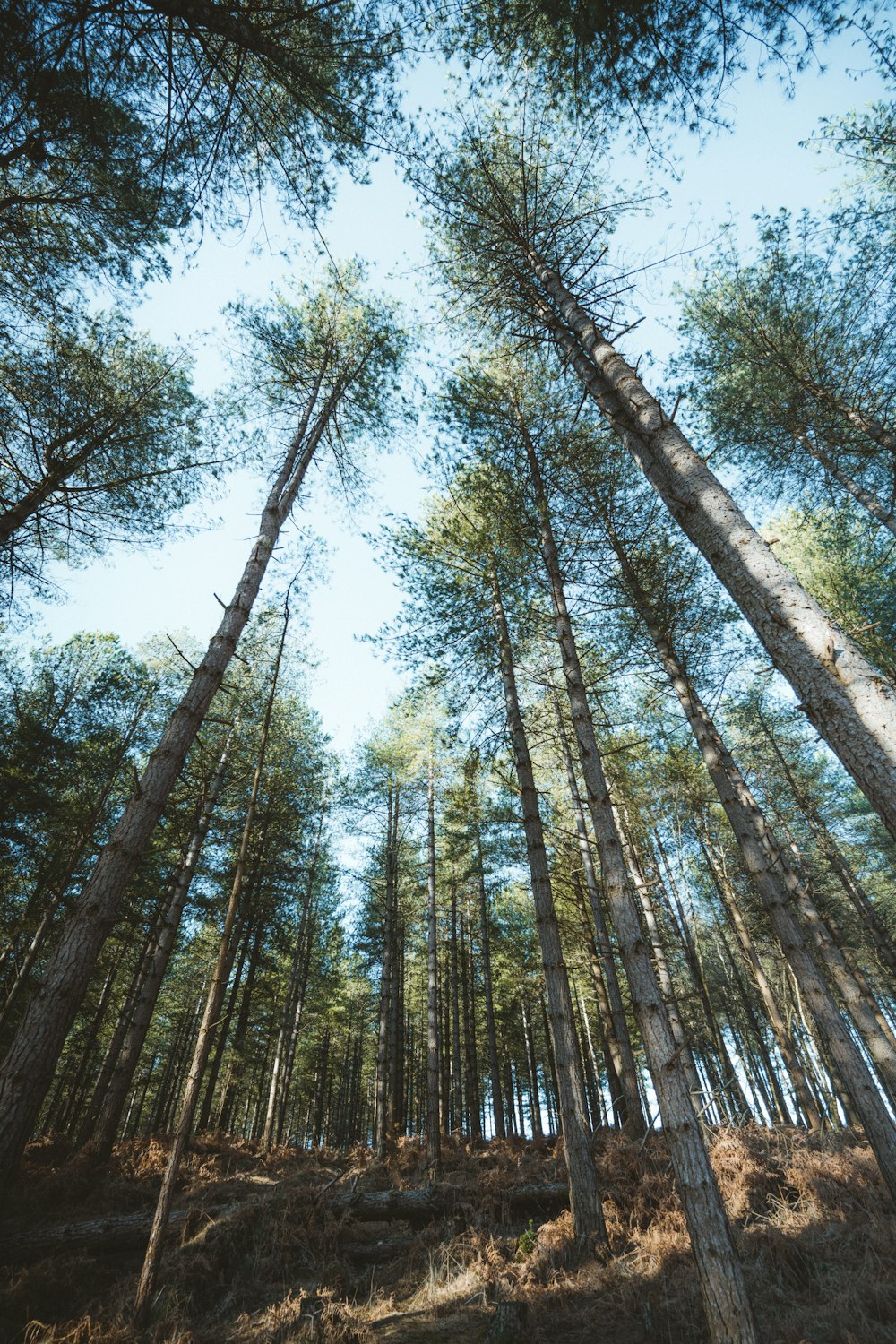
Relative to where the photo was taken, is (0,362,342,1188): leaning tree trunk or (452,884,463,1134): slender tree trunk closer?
(0,362,342,1188): leaning tree trunk

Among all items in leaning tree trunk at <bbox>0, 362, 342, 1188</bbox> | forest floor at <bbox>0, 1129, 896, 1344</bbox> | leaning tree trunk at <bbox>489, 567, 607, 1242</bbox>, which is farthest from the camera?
leaning tree trunk at <bbox>489, 567, 607, 1242</bbox>

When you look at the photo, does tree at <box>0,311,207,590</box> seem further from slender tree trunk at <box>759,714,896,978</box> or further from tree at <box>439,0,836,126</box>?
slender tree trunk at <box>759,714,896,978</box>

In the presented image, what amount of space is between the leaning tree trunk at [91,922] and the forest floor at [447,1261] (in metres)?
1.97

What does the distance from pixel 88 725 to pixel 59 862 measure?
12.1 ft

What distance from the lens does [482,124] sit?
24.6 feet

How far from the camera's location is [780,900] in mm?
7066

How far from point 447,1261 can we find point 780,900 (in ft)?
19.6

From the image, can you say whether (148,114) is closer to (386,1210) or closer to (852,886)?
(386,1210)

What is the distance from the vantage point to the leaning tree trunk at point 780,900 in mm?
5801

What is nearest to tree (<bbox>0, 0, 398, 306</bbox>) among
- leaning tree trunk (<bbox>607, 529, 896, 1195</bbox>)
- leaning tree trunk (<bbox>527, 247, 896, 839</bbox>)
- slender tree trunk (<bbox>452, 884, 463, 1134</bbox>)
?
leaning tree trunk (<bbox>527, 247, 896, 839</bbox>)

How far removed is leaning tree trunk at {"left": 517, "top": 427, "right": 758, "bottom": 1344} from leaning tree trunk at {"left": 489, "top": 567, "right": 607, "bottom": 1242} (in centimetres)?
176

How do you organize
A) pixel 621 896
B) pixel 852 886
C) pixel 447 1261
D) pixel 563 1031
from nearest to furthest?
pixel 621 896, pixel 447 1261, pixel 563 1031, pixel 852 886

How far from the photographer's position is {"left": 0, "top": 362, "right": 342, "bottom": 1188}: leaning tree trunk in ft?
12.6

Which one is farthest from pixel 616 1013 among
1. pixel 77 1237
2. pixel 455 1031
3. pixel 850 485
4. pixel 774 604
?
pixel 455 1031
